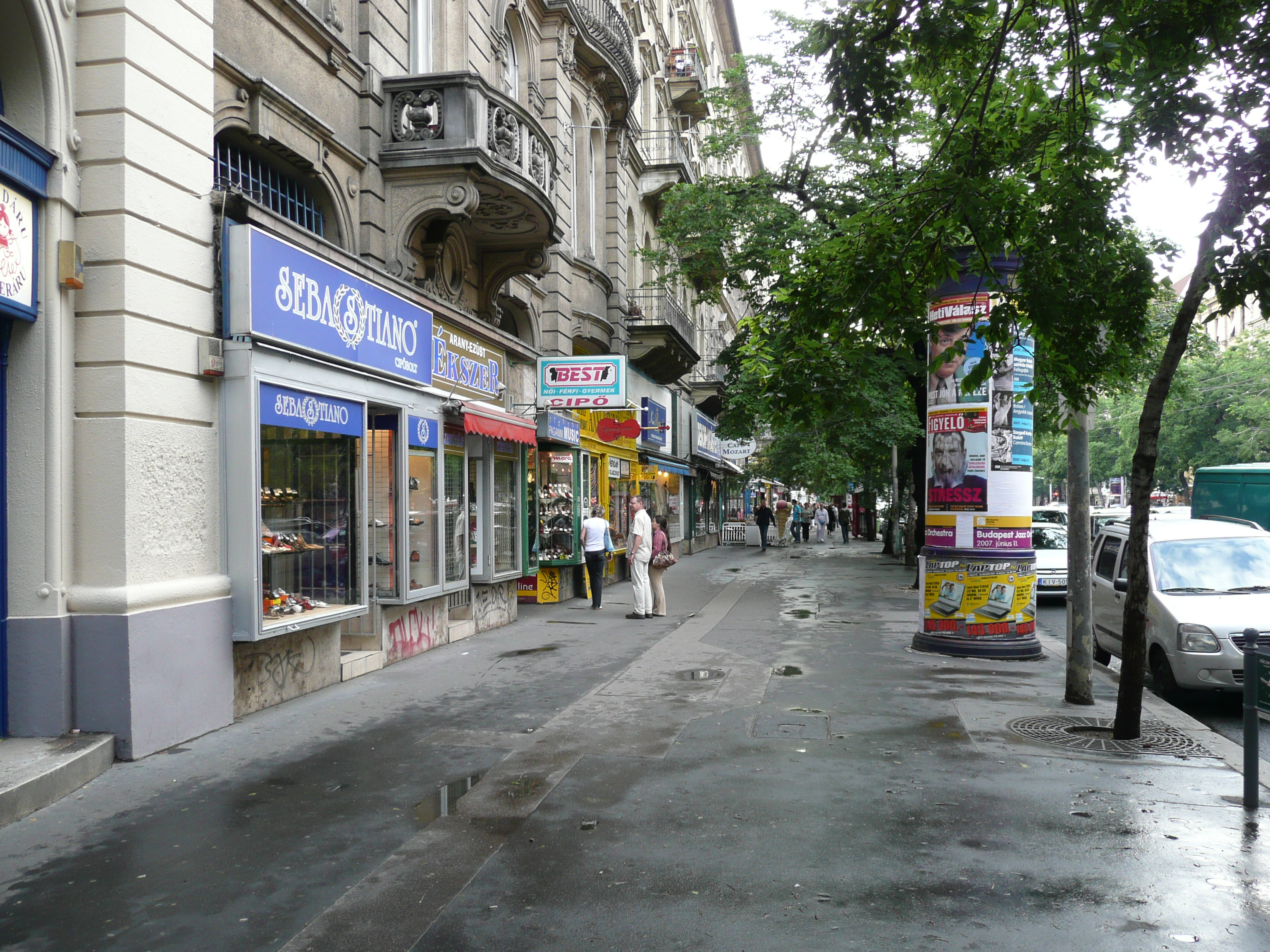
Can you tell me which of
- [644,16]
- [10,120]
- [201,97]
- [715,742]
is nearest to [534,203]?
[201,97]

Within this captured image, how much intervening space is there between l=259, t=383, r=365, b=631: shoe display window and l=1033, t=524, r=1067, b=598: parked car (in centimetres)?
1175

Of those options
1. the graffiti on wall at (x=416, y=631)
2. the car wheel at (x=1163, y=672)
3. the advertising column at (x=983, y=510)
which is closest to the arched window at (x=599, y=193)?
the graffiti on wall at (x=416, y=631)

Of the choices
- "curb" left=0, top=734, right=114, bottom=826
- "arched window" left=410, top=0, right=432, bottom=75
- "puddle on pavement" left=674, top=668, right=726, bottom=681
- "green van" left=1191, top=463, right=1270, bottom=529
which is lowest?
"puddle on pavement" left=674, top=668, right=726, bottom=681

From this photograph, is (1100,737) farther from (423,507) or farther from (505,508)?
(505,508)

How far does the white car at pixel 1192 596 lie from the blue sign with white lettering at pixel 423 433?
23.2 ft

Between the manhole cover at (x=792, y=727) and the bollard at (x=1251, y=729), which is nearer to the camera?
the bollard at (x=1251, y=729)

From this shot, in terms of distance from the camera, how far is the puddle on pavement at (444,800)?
539 cm

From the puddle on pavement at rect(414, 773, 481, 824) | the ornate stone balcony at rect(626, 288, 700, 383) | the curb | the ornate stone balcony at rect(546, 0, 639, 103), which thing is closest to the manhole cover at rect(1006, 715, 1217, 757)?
the puddle on pavement at rect(414, 773, 481, 824)

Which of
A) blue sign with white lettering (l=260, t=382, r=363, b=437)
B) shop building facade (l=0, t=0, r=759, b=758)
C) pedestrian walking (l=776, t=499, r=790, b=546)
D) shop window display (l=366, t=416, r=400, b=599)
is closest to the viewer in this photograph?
shop building facade (l=0, t=0, r=759, b=758)

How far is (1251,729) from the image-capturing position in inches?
216

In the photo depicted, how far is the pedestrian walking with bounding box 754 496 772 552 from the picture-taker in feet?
119

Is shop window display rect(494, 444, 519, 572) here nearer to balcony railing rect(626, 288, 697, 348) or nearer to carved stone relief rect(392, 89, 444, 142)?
Result: carved stone relief rect(392, 89, 444, 142)

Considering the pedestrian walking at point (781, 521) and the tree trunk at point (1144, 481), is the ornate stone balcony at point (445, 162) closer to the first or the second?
the tree trunk at point (1144, 481)

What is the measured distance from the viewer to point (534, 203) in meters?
12.6
